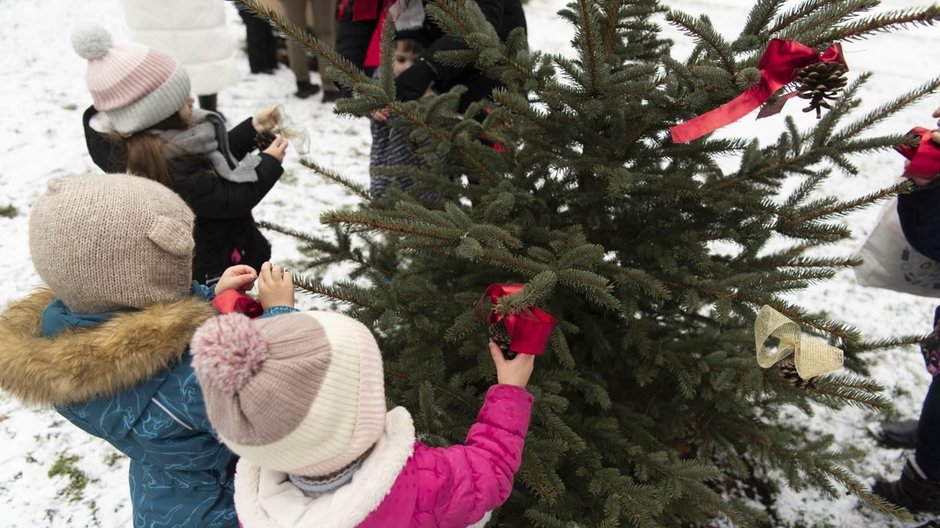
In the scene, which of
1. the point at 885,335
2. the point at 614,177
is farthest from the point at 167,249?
the point at 885,335

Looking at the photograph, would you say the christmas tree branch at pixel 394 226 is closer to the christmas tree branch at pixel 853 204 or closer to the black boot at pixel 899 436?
the christmas tree branch at pixel 853 204

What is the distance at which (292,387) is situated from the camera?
1077mm

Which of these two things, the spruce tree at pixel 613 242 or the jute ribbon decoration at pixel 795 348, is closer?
the jute ribbon decoration at pixel 795 348

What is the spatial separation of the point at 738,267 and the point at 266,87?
6.00 metres

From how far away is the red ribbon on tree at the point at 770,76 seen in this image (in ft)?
4.58

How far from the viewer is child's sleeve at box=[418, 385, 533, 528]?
1340mm

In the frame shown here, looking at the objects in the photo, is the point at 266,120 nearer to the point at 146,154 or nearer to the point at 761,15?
the point at 146,154

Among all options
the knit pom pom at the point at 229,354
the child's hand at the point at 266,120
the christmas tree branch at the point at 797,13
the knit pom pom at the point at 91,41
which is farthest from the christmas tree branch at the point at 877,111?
the knit pom pom at the point at 91,41

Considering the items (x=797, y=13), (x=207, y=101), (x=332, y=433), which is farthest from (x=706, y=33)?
(x=207, y=101)

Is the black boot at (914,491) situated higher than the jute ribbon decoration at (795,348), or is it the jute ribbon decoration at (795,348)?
the jute ribbon decoration at (795,348)

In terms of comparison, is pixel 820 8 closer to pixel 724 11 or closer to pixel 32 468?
pixel 32 468

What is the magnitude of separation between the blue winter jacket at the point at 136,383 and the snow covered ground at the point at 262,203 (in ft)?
4.61

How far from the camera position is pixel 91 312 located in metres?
1.44

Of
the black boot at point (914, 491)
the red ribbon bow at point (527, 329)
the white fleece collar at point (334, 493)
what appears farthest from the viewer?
the black boot at point (914, 491)
